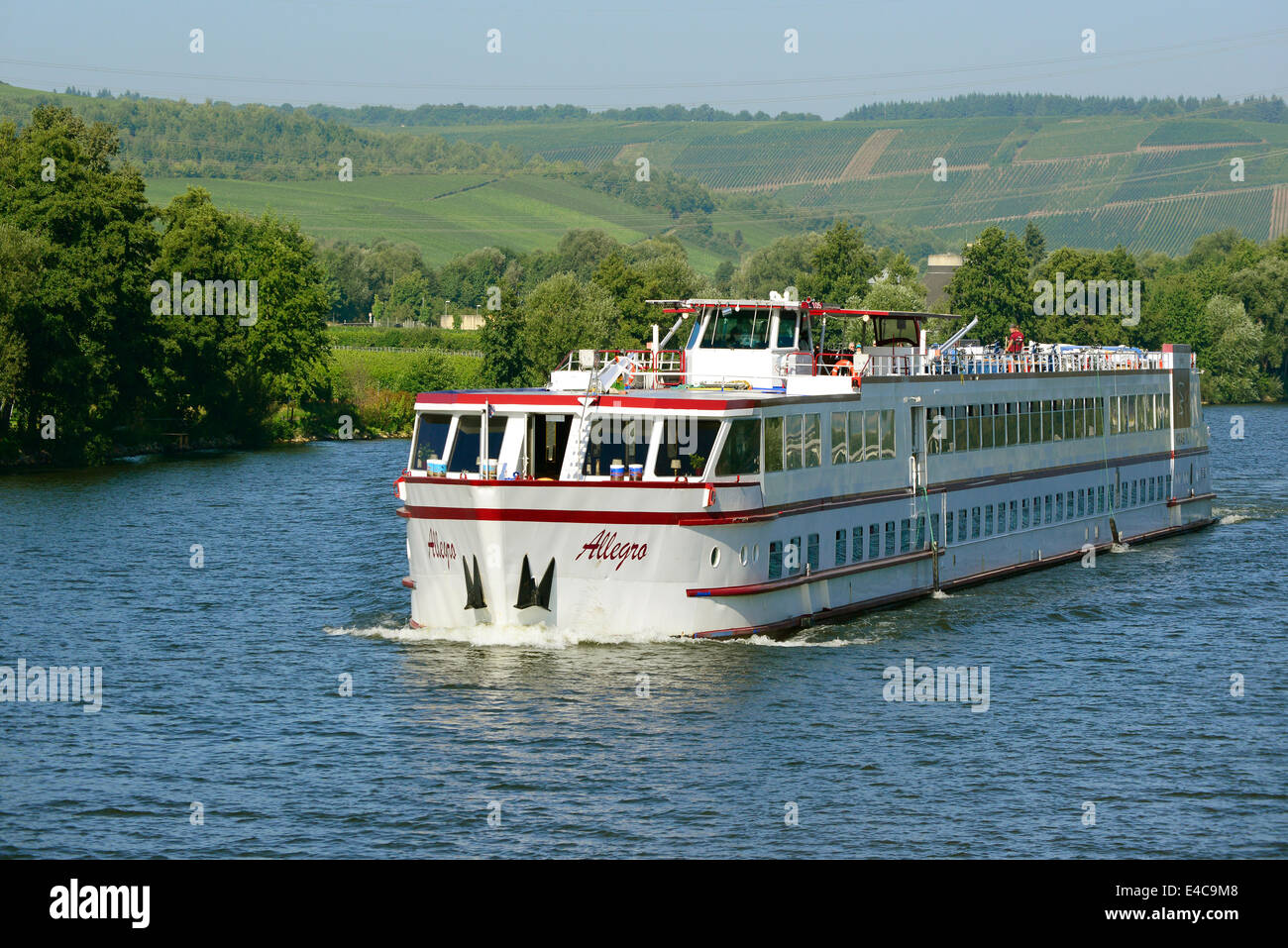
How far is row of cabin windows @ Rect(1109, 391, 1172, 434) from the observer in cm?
5500

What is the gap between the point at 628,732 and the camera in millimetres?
27188

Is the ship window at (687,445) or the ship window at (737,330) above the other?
the ship window at (737,330)

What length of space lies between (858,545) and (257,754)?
17.1 m

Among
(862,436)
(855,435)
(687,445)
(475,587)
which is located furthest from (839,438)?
(475,587)

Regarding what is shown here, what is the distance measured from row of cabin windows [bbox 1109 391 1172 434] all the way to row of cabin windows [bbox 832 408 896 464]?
1737cm

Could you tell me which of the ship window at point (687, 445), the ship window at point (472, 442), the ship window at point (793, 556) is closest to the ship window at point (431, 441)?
the ship window at point (472, 442)

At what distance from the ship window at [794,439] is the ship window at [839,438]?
69.2 inches

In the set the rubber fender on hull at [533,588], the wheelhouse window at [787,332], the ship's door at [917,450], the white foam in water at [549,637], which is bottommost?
the white foam in water at [549,637]

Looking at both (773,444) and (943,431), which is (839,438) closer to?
(773,444)

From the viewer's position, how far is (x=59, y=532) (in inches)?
2121

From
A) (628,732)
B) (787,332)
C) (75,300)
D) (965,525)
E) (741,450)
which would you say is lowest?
(628,732)

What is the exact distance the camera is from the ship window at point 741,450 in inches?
1304

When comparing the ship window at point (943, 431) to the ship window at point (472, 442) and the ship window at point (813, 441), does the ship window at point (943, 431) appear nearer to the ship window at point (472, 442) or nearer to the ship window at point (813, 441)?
the ship window at point (813, 441)

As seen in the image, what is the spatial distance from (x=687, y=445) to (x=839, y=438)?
5.85 metres
